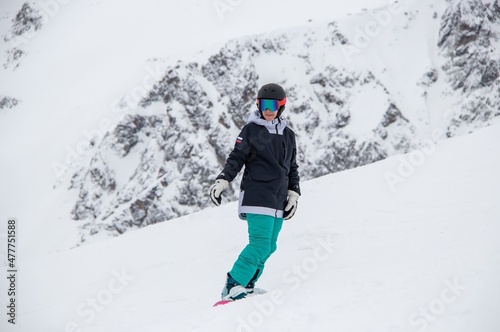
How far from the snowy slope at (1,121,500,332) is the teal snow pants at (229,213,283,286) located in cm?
40

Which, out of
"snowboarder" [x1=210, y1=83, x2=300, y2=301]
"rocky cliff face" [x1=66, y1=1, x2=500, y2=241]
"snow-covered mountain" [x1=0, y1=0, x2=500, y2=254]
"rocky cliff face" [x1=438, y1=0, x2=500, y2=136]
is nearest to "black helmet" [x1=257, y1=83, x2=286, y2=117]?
"snowboarder" [x1=210, y1=83, x2=300, y2=301]

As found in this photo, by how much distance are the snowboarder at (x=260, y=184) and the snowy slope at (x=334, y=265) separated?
44 centimetres

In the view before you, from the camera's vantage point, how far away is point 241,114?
2726 inches

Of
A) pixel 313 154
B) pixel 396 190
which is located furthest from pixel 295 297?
pixel 313 154

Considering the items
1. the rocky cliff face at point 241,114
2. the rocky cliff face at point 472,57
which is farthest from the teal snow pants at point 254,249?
the rocky cliff face at point 472,57

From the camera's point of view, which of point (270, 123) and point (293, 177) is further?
point (293, 177)

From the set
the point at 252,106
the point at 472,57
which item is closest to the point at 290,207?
the point at 252,106

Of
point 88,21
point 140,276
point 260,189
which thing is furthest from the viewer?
point 88,21

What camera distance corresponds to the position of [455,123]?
60000mm

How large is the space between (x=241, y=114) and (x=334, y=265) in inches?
2571

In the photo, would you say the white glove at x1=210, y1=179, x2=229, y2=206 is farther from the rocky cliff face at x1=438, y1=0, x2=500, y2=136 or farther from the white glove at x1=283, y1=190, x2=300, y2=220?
the rocky cliff face at x1=438, y1=0, x2=500, y2=136

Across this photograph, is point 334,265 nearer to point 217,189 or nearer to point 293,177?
point 293,177

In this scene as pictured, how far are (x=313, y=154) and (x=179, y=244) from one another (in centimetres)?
6003

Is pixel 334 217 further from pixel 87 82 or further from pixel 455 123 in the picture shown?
pixel 87 82
